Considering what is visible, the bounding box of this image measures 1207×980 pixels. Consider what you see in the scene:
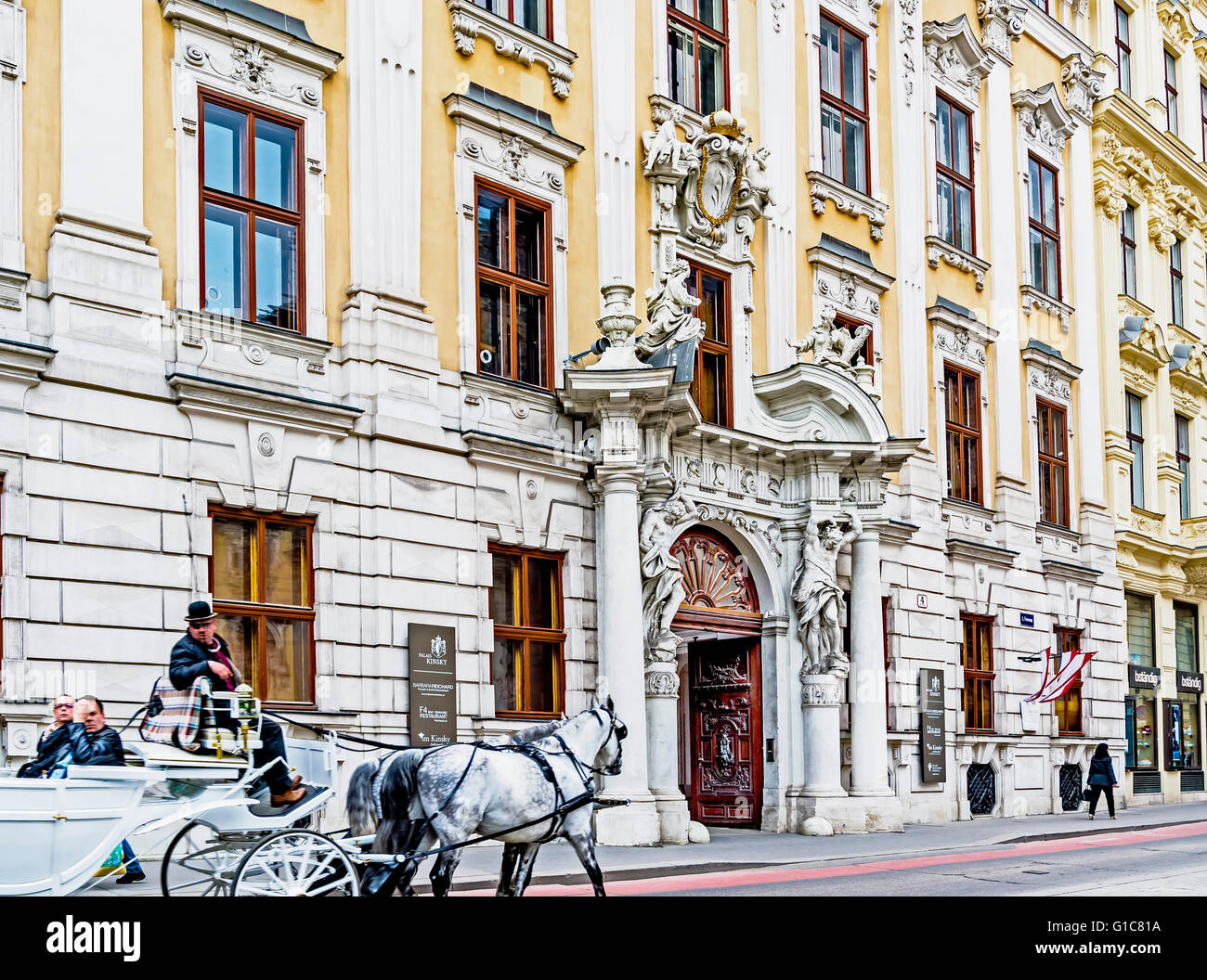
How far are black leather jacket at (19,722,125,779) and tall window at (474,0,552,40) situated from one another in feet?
35.4

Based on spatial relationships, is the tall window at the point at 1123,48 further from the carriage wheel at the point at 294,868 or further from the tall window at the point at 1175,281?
the carriage wheel at the point at 294,868

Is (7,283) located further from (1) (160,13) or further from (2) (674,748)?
(2) (674,748)

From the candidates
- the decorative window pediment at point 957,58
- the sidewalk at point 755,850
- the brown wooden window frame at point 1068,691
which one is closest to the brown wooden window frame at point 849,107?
the decorative window pediment at point 957,58

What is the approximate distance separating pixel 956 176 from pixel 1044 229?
3.46 metres

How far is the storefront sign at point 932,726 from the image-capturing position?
2328 centimetres

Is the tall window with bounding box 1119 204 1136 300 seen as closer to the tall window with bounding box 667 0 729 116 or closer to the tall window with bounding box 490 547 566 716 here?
the tall window with bounding box 667 0 729 116

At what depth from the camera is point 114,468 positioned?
1339 centimetres

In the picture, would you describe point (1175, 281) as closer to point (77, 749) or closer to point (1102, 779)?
point (1102, 779)

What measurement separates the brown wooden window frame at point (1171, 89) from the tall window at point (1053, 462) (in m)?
10.3

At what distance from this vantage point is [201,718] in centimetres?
875

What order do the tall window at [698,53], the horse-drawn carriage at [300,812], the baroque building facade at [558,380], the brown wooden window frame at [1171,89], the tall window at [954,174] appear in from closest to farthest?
1. the horse-drawn carriage at [300,812]
2. the baroque building facade at [558,380]
3. the tall window at [698,53]
4. the tall window at [954,174]
5. the brown wooden window frame at [1171,89]

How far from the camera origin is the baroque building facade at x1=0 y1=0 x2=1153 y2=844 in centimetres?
1348
